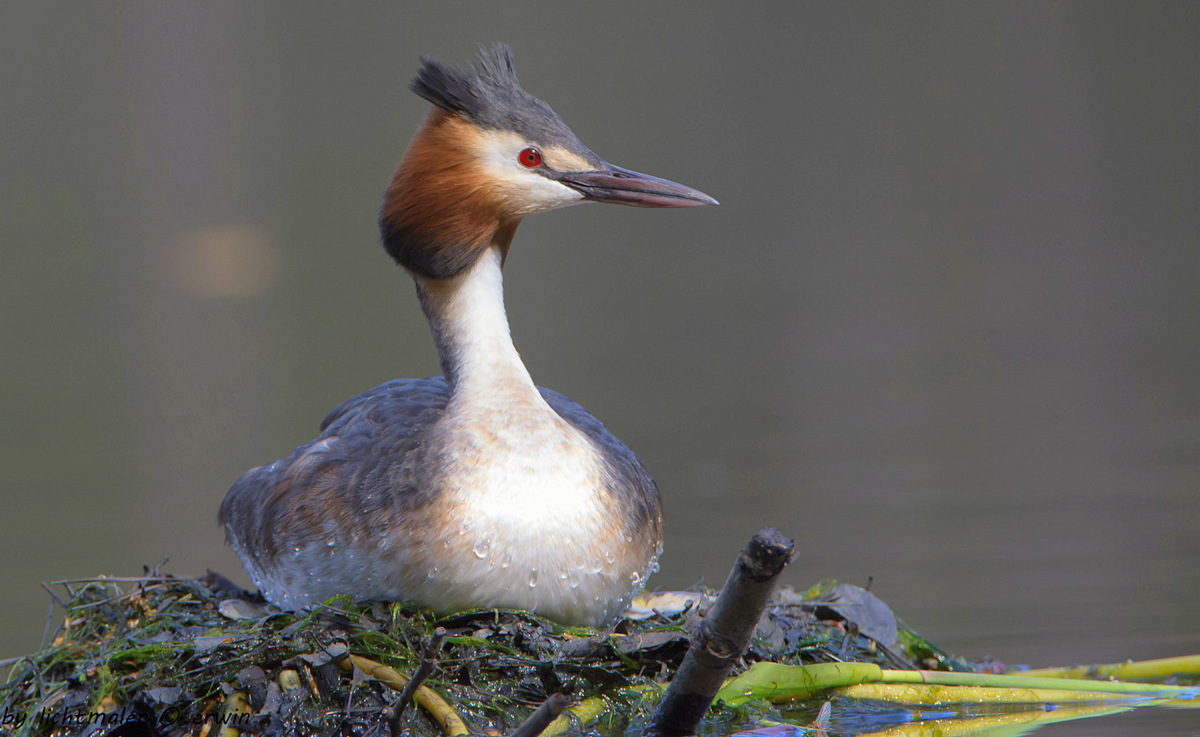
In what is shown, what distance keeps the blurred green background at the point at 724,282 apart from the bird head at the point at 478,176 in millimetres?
2154

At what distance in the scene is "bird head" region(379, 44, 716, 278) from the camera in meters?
4.74

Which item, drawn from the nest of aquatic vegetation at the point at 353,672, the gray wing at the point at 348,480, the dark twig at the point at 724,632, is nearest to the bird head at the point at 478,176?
the gray wing at the point at 348,480

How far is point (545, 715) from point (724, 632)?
1.51 ft

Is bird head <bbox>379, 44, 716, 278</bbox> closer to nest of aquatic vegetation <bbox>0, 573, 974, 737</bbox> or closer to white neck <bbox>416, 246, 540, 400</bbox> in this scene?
white neck <bbox>416, 246, 540, 400</bbox>

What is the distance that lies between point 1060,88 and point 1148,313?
12867 mm

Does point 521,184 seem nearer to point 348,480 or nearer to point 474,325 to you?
point 474,325

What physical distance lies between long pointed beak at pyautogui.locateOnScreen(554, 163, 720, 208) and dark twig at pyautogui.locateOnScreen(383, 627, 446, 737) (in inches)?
67.9

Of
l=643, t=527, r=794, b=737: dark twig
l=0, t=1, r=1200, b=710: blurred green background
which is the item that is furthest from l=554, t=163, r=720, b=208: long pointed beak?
l=0, t=1, r=1200, b=710: blurred green background

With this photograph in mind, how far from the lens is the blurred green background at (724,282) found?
7.43 metres

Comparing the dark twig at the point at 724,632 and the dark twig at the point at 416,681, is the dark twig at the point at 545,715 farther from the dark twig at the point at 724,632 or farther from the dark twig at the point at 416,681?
the dark twig at the point at 724,632

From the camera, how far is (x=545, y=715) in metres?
2.95

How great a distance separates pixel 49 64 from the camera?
25000 mm

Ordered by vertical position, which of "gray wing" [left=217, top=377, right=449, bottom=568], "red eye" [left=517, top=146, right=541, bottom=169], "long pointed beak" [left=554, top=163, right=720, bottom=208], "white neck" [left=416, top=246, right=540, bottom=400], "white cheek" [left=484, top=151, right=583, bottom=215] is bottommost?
"gray wing" [left=217, top=377, right=449, bottom=568]

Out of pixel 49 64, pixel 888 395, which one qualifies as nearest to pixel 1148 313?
pixel 888 395
